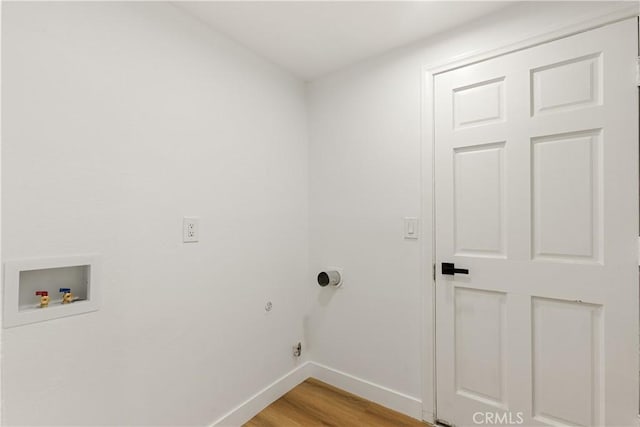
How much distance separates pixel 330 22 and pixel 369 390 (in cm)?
227

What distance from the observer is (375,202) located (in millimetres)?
1994

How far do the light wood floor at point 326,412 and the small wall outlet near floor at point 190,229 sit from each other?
1.16 m

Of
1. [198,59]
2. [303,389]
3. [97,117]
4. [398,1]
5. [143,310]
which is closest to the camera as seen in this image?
[97,117]

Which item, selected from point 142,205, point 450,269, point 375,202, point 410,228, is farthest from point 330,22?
point 450,269

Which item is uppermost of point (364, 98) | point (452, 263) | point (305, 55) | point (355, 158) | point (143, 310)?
point (305, 55)

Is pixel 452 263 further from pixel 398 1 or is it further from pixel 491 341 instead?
pixel 398 1

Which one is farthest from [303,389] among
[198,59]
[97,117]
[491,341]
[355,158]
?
[198,59]

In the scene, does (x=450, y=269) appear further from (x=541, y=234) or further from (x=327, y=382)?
(x=327, y=382)

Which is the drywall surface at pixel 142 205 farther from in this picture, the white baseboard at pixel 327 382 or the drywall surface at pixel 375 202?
the drywall surface at pixel 375 202

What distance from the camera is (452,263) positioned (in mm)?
1703

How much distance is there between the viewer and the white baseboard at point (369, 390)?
1.82 meters

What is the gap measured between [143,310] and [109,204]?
498 mm

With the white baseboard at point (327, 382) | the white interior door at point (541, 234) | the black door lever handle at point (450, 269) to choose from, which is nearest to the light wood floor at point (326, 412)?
the white baseboard at point (327, 382)

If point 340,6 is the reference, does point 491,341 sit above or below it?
below
